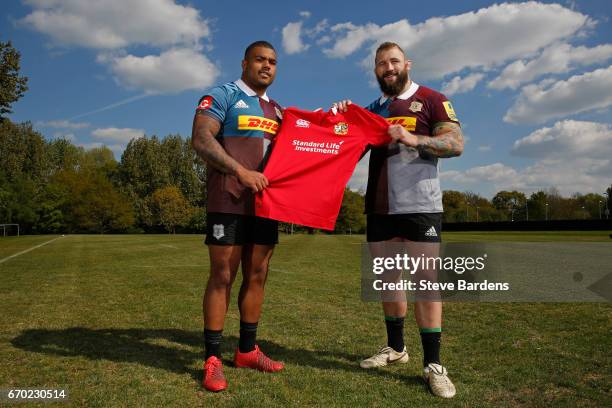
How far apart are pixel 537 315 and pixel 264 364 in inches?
177

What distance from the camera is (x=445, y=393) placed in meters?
3.55

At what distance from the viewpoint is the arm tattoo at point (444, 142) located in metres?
3.92

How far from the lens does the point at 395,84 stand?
4.21m

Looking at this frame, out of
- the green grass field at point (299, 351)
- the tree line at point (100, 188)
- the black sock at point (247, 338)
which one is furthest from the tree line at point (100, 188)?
the black sock at point (247, 338)

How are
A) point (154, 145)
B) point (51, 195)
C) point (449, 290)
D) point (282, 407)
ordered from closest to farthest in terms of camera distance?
point (282, 407) < point (449, 290) < point (51, 195) < point (154, 145)

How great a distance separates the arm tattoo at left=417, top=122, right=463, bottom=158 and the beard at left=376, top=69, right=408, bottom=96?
0.54 meters

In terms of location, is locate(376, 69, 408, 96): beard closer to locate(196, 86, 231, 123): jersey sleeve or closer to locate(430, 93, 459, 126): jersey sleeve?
locate(430, 93, 459, 126): jersey sleeve

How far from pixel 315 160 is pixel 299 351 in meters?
2.08

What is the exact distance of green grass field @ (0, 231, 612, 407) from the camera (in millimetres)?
3576

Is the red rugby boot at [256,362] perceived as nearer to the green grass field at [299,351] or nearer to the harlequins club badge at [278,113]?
the green grass field at [299,351]

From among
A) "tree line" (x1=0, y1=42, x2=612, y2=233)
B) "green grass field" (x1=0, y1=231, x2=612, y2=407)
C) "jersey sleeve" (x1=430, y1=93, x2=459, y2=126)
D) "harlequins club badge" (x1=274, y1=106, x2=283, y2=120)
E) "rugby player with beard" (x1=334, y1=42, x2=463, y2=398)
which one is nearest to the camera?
"green grass field" (x1=0, y1=231, x2=612, y2=407)

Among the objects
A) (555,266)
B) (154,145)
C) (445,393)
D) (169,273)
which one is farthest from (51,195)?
(445,393)

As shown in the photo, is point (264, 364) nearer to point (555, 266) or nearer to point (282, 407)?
point (282, 407)

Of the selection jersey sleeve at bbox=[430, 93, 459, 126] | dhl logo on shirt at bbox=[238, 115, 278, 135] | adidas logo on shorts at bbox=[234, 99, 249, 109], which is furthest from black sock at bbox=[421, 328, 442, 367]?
adidas logo on shorts at bbox=[234, 99, 249, 109]
